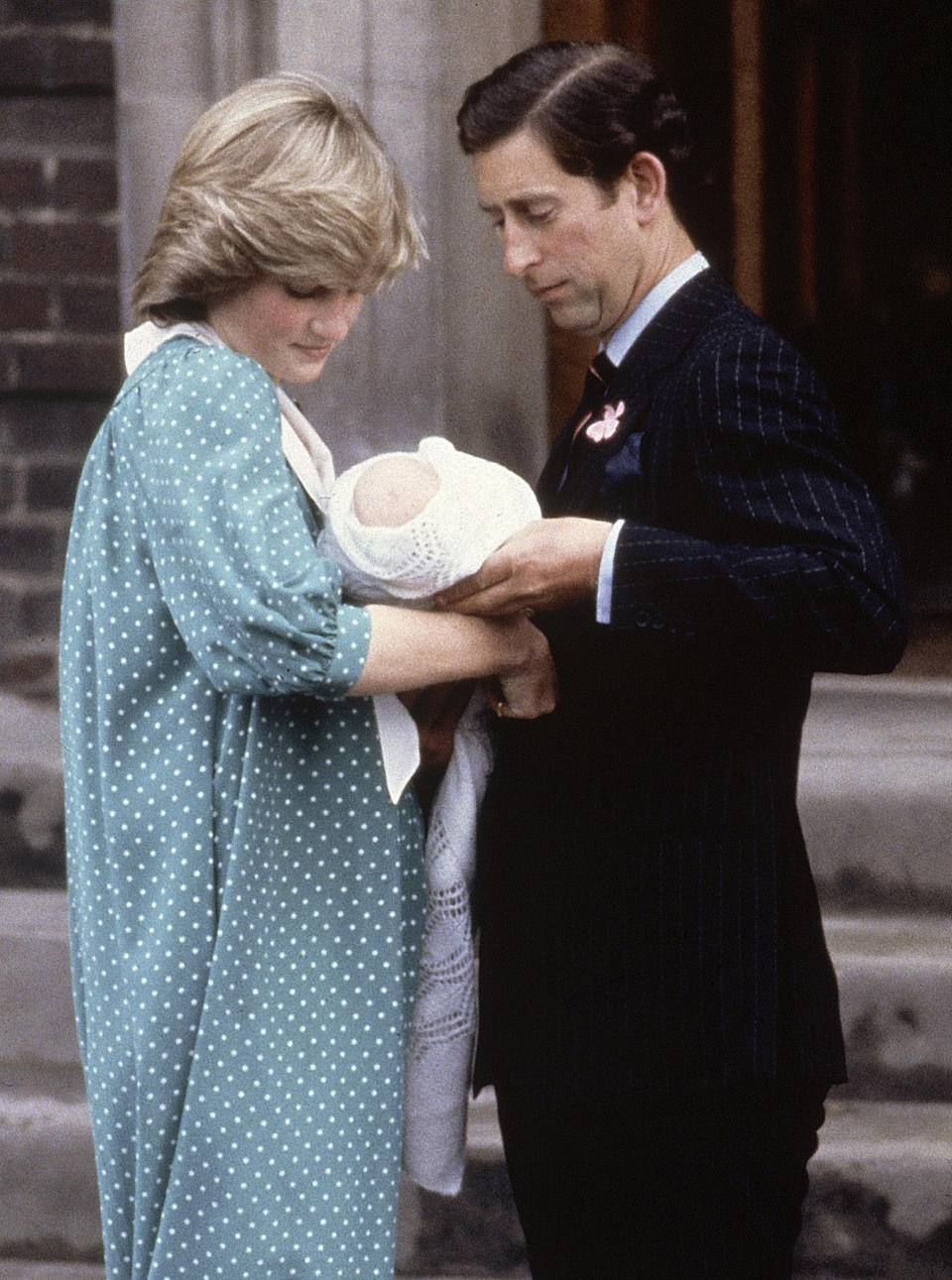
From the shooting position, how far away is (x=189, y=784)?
1.89 meters

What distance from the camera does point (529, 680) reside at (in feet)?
6.24

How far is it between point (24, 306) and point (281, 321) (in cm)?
252

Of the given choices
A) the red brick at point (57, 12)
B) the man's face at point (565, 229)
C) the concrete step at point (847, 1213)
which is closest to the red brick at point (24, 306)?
the red brick at point (57, 12)

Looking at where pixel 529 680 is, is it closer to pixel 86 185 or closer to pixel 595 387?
pixel 595 387

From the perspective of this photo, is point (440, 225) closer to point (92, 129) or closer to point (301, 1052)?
point (92, 129)

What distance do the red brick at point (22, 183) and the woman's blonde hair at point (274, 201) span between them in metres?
2.44

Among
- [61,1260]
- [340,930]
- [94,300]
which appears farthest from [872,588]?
[94,300]

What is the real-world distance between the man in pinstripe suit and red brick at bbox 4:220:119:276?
7.55ft

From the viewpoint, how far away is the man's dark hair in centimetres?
197

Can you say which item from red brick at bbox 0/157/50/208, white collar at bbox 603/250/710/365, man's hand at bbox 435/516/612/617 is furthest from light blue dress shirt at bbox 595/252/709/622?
red brick at bbox 0/157/50/208

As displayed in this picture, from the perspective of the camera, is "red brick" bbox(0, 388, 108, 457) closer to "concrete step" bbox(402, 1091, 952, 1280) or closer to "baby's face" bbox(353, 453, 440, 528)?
"concrete step" bbox(402, 1091, 952, 1280)

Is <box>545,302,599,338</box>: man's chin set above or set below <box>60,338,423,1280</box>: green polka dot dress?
above

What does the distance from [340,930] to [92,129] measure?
280cm

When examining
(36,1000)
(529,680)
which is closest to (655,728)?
(529,680)
